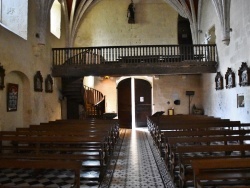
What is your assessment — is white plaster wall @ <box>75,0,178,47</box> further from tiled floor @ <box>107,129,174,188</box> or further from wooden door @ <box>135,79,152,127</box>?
tiled floor @ <box>107,129,174,188</box>

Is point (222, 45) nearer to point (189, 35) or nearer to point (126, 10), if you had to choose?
point (189, 35)

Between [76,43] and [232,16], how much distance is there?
1049cm

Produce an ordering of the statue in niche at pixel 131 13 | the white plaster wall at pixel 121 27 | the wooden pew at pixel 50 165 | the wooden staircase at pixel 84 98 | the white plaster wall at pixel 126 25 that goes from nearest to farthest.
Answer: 1. the wooden pew at pixel 50 165
2. the wooden staircase at pixel 84 98
3. the statue in niche at pixel 131 13
4. the white plaster wall at pixel 121 27
5. the white plaster wall at pixel 126 25

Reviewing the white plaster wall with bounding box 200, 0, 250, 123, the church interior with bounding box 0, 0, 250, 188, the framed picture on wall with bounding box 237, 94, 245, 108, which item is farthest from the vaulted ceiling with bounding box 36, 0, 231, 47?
the framed picture on wall with bounding box 237, 94, 245, 108

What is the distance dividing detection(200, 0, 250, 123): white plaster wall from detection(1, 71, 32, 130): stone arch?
329 inches

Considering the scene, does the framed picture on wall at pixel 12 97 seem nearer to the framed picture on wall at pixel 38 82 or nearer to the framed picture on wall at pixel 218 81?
the framed picture on wall at pixel 38 82

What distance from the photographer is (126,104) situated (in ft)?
60.2

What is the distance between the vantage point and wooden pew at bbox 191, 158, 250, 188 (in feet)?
11.0

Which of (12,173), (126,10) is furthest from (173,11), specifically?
(12,173)

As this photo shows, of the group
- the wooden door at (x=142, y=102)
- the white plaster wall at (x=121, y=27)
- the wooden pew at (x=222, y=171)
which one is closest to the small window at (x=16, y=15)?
the white plaster wall at (x=121, y=27)

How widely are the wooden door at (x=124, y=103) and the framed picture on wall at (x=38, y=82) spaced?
295 inches

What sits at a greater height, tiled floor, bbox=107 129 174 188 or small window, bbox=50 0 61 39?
small window, bbox=50 0 61 39

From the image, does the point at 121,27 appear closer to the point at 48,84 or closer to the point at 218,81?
the point at 48,84

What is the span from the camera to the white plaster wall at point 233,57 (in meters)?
9.28
